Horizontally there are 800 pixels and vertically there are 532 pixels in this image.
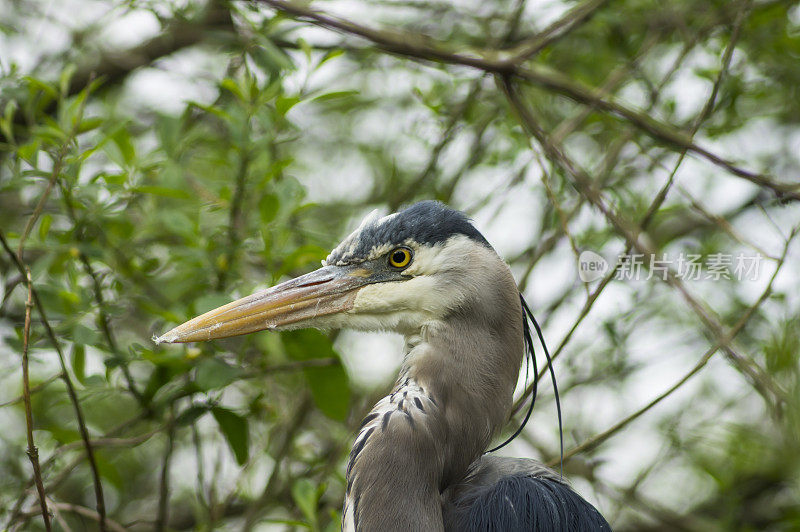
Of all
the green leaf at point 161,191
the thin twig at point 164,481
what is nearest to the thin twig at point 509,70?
the green leaf at point 161,191

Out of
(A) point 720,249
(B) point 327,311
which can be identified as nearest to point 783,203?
(B) point 327,311

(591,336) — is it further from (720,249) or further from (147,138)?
(147,138)

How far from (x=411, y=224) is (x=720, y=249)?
208cm

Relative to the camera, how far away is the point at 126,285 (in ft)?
8.93

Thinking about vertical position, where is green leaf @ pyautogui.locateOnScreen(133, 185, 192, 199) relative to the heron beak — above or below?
above

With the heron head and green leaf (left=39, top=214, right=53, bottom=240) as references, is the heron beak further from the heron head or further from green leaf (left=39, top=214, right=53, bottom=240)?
green leaf (left=39, top=214, right=53, bottom=240)

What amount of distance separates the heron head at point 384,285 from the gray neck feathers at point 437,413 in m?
0.05

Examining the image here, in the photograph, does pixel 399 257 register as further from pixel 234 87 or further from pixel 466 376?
pixel 234 87

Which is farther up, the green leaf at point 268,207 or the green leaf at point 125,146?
the green leaf at point 125,146

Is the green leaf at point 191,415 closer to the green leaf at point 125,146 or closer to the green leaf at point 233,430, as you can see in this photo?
the green leaf at point 233,430

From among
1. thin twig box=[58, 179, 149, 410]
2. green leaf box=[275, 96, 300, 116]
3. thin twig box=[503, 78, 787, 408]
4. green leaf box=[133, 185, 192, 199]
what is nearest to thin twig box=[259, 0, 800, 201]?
thin twig box=[503, 78, 787, 408]

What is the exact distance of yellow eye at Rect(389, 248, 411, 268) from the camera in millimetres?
2109

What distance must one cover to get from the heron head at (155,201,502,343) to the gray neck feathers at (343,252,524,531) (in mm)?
48

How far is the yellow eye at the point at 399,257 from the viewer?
211cm
